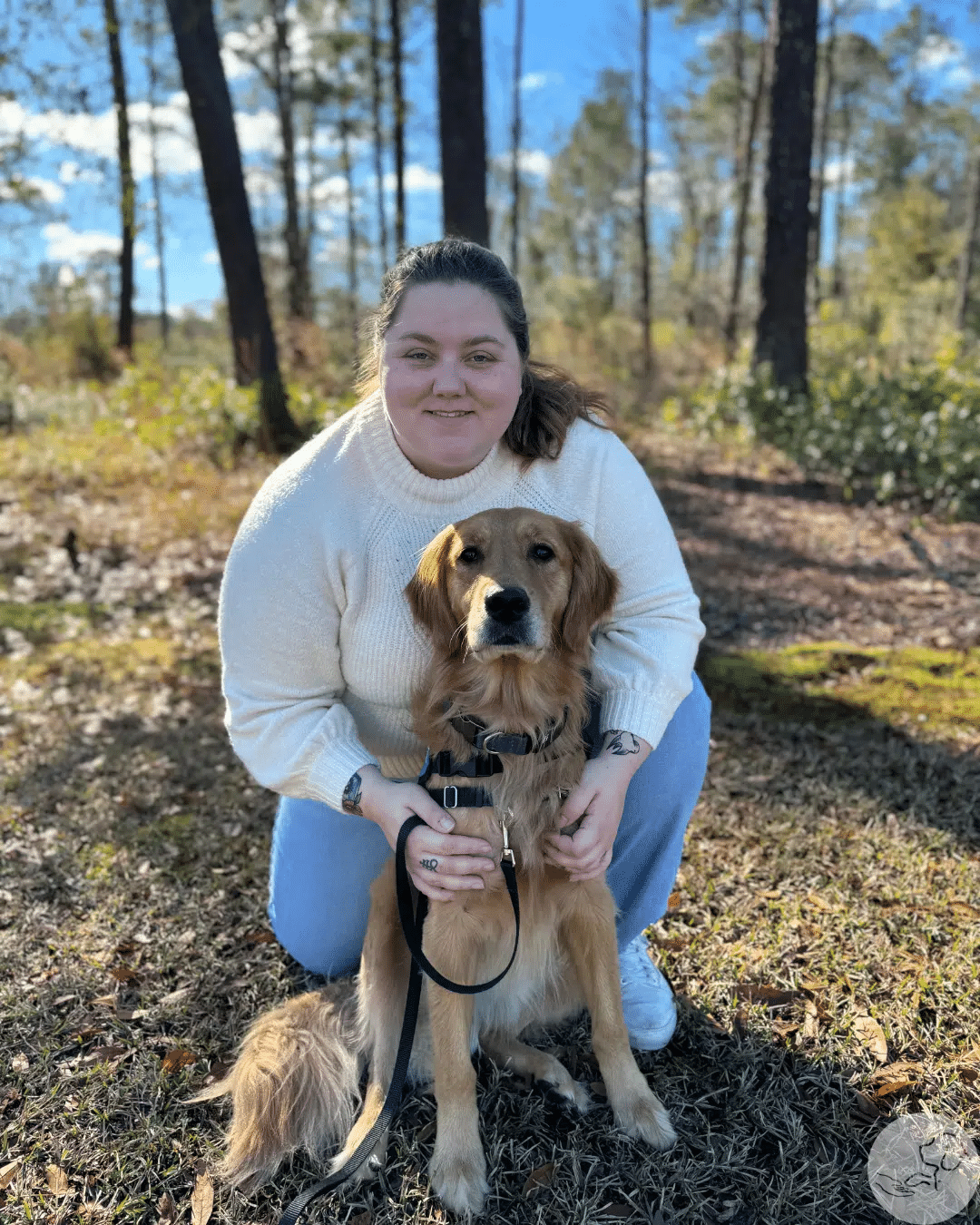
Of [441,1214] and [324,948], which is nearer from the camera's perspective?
[441,1214]

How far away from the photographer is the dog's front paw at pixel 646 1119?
1893 mm

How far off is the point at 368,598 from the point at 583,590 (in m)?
0.52

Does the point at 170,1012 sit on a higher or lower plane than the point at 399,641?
lower

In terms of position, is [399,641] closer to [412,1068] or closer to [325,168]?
[412,1068]

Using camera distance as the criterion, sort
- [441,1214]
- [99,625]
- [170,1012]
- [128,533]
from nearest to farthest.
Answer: [441,1214]
[170,1012]
[99,625]
[128,533]

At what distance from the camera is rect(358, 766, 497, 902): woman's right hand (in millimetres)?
1795

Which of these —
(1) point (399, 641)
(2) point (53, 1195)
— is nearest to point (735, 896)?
(1) point (399, 641)

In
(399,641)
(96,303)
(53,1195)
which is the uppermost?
(96,303)

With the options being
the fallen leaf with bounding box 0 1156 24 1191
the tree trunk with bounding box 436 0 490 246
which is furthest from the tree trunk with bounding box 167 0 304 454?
the fallen leaf with bounding box 0 1156 24 1191

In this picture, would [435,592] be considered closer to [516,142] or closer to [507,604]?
[507,604]

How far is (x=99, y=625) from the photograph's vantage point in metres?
5.34

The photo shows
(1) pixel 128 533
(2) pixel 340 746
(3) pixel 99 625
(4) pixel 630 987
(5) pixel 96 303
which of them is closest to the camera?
(2) pixel 340 746

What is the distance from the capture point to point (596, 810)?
1.90m

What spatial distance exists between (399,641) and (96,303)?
17736mm
